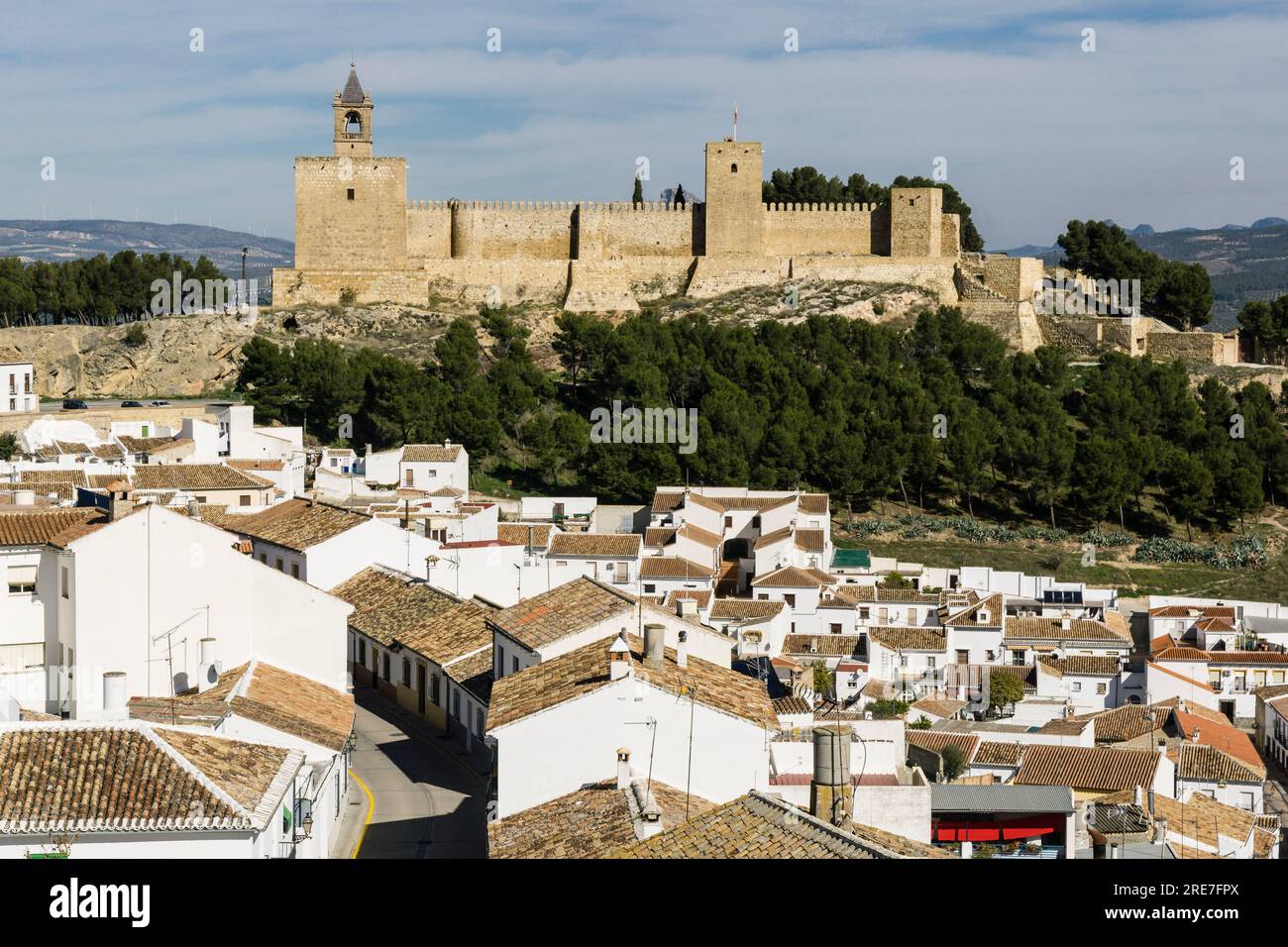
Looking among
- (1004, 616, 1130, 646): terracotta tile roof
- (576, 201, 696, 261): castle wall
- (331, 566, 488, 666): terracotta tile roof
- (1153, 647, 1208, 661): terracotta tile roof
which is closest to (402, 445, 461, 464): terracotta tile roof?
(1004, 616, 1130, 646): terracotta tile roof

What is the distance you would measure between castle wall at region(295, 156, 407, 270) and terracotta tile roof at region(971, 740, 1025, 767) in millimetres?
37091

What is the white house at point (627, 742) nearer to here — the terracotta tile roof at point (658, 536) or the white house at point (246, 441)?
the terracotta tile roof at point (658, 536)

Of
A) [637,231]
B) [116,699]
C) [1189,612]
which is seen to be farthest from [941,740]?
[637,231]

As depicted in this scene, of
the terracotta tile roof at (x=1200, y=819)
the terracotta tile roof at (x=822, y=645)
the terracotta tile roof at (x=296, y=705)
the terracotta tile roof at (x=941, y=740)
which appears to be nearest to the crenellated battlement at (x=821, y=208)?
the terracotta tile roof at (x=822, y=645)

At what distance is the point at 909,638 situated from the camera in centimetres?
2911

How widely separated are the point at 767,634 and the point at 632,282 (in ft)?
87.6

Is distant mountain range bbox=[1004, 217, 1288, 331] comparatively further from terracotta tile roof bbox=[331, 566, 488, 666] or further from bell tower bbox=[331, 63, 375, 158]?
terracotta tile roof bbox=[331, 566, 488, 666]

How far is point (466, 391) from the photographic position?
4450 cm

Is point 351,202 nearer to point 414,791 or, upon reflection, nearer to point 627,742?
point 414,791

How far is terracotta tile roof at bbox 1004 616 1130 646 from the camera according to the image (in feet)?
101

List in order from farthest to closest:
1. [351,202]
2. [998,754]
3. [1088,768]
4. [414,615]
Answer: [351,202] < [414,615] < [998,754] < [1088,768]

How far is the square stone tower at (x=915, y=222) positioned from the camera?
175ft

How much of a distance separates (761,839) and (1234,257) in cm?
13950
